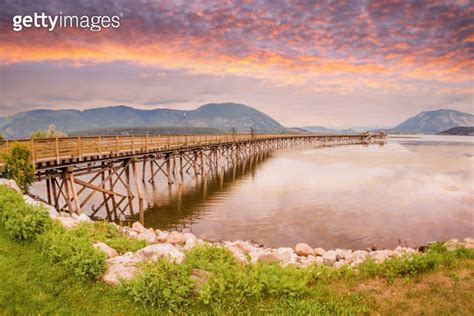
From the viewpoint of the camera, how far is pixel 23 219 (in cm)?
992

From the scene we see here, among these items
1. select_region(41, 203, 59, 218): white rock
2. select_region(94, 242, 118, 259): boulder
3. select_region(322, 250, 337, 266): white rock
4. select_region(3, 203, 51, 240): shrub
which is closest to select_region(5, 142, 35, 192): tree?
select_region(41, 203, 59, 218): white rock

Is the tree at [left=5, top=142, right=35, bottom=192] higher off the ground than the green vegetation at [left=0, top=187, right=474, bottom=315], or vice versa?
the tree at [left=5, top=142, right=35, bottom=192]

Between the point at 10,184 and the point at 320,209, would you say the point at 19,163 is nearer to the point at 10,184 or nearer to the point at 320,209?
the point at 10,184

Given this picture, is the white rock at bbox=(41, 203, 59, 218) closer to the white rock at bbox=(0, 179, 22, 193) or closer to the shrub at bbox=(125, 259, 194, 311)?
the white rock at bbox=(0, 179, 22, 193)

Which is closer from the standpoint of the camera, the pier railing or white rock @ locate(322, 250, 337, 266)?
white rock @ locate(322, 250, 337, 266)

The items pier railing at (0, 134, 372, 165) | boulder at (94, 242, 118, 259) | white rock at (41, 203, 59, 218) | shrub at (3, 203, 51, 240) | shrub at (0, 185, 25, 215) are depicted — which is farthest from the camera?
pier railing at (0, 134, 372, 165)

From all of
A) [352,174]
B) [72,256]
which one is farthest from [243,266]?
[352,174]

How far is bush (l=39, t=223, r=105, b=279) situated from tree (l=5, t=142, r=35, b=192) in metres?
7.25

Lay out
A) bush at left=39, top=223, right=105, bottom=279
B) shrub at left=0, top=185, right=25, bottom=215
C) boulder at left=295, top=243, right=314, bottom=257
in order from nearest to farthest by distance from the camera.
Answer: bush at left=39, top=223, right=105, bottom=279
shrub at left=0, top=185, right=25, bottom=215
boulder at left=295, top=243, right=314, bottom=257

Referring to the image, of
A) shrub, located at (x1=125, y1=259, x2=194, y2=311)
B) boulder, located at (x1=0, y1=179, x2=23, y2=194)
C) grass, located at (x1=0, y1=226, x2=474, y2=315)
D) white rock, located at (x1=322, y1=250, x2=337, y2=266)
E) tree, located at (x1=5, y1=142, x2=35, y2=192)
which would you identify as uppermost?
tree, located at (x1=5, y1=142, x2=35, y2=192)

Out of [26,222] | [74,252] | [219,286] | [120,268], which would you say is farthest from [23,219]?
[219,286]

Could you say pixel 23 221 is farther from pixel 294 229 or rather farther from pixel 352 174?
pixel 352 174

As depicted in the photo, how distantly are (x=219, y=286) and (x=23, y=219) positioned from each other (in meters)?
6.69

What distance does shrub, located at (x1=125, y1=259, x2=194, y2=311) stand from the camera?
6922 millimetres
